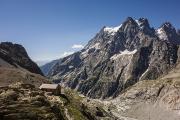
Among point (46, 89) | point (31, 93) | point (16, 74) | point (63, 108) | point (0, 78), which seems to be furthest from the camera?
point (16, 74)

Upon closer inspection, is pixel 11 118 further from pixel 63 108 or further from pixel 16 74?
pixel 16 74

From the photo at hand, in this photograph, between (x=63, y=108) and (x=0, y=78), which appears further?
(x=0, y=78)

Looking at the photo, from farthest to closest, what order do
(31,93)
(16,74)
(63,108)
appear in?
(16,74)
(63,108)
(31,93)

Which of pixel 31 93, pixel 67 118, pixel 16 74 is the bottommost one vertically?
pixel 67 118

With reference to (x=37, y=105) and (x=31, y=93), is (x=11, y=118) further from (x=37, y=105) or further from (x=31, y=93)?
(x=31, y=93)

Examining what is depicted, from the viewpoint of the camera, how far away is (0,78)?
145625 millimetres

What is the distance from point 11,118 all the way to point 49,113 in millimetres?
15140

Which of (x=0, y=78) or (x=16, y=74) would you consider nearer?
(x=0, y=78)

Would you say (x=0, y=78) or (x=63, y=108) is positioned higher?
(x=0, y=78)

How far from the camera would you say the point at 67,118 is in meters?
111

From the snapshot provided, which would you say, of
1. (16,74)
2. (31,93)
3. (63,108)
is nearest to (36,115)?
(31,93)

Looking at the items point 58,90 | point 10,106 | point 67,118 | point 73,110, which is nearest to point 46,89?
point 58,90

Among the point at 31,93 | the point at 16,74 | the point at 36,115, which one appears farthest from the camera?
the point at 16,74

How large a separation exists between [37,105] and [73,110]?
29.7 metres
